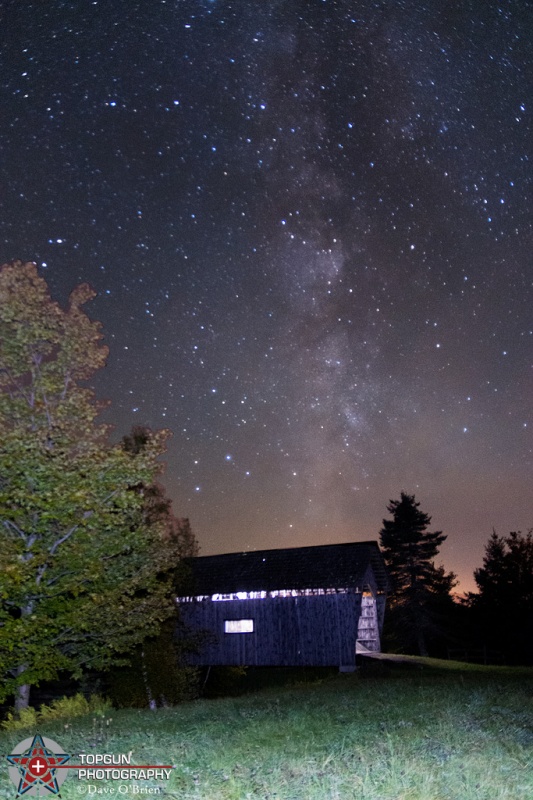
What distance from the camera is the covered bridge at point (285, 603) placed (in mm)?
29828

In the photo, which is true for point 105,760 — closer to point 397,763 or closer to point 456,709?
point 397,763

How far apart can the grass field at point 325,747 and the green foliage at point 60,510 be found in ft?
6.59

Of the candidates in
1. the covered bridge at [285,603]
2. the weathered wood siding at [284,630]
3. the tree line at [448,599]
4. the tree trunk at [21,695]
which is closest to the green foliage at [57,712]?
the tree trunk at [21,695]

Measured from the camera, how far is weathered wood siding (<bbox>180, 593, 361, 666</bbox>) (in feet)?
97.3

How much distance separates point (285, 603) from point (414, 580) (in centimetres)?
3106

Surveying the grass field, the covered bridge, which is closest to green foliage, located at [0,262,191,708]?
the grass field

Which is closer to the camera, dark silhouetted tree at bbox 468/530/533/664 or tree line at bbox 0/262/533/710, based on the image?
tree line at bbox 0/262/533/710

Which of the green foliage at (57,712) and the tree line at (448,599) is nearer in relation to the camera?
the green foliage at (57,712)

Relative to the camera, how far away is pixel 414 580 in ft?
191

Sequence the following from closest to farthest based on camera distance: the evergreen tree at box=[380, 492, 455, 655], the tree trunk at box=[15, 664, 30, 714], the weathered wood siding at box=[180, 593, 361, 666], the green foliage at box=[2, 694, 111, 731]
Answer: the green foliage at box=[2, 694, 111, 731]
the tree trunk at box=[15, 664, 30, 714]
the weathered wood siding at box=[180, 593, 361, 666]
the evergreen tree at box=[380, 492, 455, 655]

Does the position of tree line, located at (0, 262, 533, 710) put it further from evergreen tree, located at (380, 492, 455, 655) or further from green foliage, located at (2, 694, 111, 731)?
evergreen tree, located at (380, 492, 455, 655)

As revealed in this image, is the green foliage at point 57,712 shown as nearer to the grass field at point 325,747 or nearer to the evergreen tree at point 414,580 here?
the grass field at point 325,747

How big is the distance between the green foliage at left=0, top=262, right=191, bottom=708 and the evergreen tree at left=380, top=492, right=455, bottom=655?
4634 cm

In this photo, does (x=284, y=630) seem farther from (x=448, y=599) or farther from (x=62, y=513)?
(x=448, y=599)
